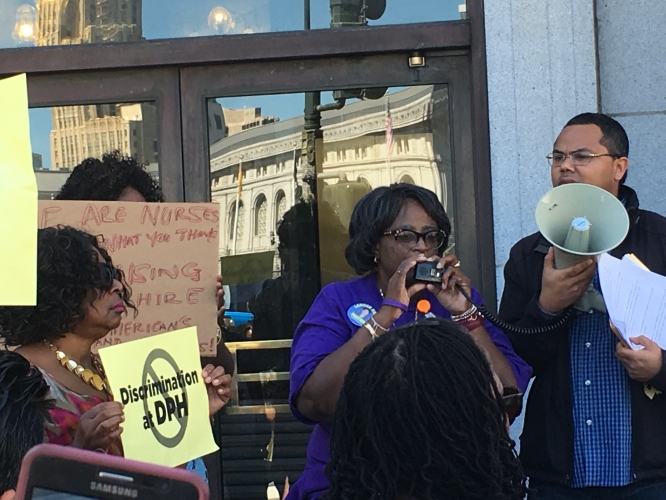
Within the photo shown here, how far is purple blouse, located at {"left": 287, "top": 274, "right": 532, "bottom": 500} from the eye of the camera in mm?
2943

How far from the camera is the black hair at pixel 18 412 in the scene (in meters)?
2.06

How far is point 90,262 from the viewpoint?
283 cm

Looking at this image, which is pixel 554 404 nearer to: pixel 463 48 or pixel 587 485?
pixel 587 485

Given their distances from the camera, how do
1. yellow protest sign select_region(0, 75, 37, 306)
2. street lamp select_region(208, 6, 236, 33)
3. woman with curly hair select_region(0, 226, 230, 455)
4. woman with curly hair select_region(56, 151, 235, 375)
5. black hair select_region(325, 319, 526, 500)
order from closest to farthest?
1. black hair select_region(325, 319, 526, 500)
2. yellow protest sign select_region(0, 75, 37, 306)
3. woman with curly hair select_region(0, 226, 230, 455)
4. woman with curly hair select_region(56, 151, 235, 375)
5. street lamp select_region(208, 6, 236, 33)

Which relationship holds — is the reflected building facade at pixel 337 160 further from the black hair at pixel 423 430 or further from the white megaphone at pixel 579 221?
the black hair at pixel 423 430

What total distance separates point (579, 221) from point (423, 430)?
1.45 m

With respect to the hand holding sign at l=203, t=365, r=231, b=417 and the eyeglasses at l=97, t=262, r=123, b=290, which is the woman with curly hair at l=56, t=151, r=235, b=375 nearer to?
the hand holding sign at l=203, t=365, r=231, b=417

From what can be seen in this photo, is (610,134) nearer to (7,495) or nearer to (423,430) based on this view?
(423,430)

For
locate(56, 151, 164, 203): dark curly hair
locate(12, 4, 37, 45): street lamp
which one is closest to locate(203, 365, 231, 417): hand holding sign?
locate(56, 151, 164, 203): dark curly hair

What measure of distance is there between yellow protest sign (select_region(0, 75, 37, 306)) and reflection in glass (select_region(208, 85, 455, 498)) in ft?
8.33

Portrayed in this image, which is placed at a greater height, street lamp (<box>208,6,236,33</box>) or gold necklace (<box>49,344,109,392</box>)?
street lamp (<box>208,6,236,33</box>)

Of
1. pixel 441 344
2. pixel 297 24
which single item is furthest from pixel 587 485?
pixel 297 24

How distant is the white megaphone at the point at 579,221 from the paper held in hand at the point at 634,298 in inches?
4.2

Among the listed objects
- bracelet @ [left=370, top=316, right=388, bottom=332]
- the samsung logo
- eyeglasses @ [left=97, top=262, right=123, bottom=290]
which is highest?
eyeglasses @ [left=97, top=262, right=123, bottom=290]
